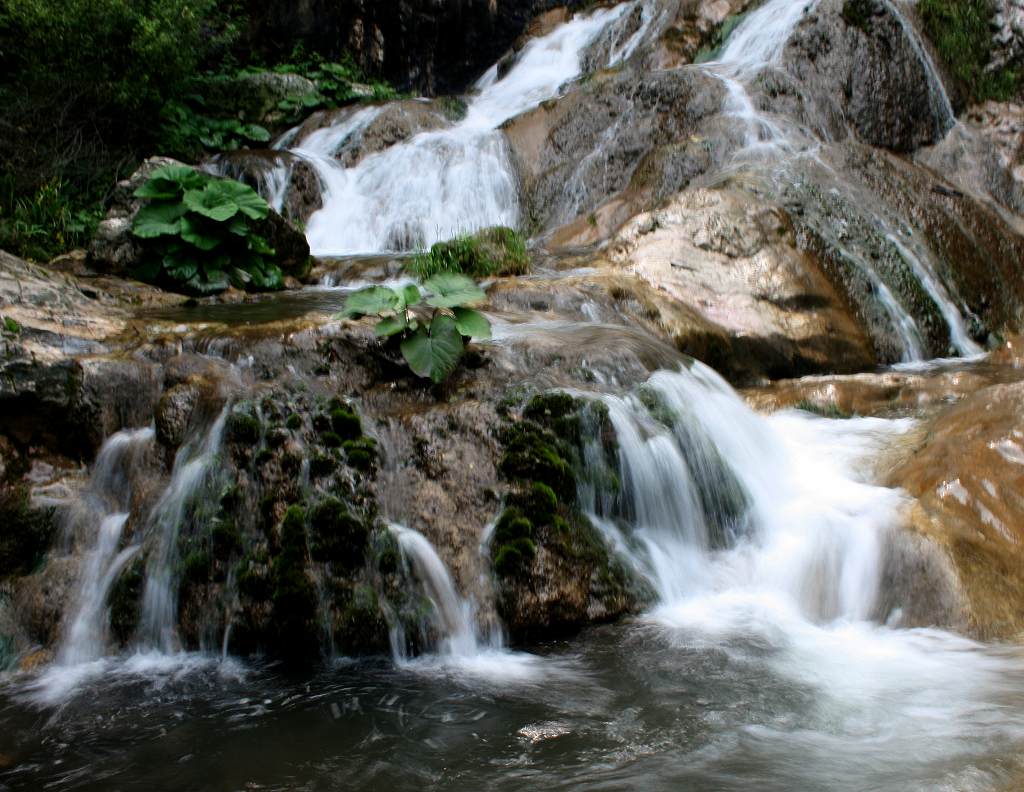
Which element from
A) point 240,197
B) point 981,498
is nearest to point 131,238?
point 240,197

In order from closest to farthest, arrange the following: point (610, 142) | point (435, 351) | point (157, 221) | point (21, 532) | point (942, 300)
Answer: point (21, 532) → point (435, 351) → point (157, 221) → point (942, 300) → point (610, 142)

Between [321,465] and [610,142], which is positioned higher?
[610,142]

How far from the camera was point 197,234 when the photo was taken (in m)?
7.71

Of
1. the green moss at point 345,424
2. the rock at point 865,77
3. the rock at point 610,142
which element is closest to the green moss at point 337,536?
the green moss at point 345,424

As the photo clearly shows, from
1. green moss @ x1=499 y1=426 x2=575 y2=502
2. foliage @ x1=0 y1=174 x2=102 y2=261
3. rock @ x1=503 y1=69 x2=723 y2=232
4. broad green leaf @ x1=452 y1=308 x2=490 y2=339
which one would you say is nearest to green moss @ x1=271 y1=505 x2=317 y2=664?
green moss @ x1=499 y1=426 x2=575 y2=502

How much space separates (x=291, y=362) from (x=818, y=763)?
134 inches

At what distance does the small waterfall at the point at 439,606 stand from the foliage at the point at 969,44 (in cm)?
1204

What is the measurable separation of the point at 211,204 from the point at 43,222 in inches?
113

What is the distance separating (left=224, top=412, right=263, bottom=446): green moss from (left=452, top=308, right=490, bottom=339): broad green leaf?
130 cm

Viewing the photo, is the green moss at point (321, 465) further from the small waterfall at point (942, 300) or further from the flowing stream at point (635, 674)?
the small waterfall at point (942, 300)

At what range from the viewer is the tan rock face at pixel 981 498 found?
3.73m

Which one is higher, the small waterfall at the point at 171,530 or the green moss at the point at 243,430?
the green moss at the point at 243,430

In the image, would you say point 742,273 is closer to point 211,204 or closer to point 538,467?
point 538,467

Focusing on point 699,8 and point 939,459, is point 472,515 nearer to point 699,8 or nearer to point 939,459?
point 939,459
